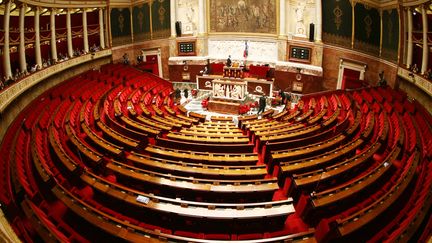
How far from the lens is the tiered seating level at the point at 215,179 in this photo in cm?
475

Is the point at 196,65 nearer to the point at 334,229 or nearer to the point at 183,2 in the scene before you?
the point at 183,2

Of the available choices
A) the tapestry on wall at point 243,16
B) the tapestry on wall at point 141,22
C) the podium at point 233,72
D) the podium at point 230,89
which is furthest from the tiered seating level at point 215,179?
the tapestry on wall at point 141,22

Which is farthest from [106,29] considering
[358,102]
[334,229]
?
[334,229]

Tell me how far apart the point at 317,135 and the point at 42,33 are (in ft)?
47.2

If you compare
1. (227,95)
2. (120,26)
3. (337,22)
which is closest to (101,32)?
(120,26)

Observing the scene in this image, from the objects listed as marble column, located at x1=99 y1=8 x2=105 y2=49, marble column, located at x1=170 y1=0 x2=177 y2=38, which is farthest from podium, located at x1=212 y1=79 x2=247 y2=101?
marble column, located at x1=99 y1=8 x2=105 y2=49

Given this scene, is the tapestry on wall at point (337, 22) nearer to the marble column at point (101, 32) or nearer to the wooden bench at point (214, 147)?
the wooden bench at point (214, 147)

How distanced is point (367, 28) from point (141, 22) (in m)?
14.6

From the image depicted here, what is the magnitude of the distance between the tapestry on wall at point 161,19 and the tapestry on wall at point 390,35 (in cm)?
1298

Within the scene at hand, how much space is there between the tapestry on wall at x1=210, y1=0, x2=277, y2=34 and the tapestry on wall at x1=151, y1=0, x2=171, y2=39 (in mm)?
3097

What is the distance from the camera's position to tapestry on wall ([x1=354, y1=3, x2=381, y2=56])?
545 inches

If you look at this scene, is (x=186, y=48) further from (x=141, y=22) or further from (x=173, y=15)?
(x=141, y=22)

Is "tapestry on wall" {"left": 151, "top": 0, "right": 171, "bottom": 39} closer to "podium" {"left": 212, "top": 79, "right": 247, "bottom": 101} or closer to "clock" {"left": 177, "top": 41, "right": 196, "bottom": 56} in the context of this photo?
"clock" {"left": 177, "top": 41, "right": 196, "bottom": 56}

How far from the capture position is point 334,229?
4477mm
